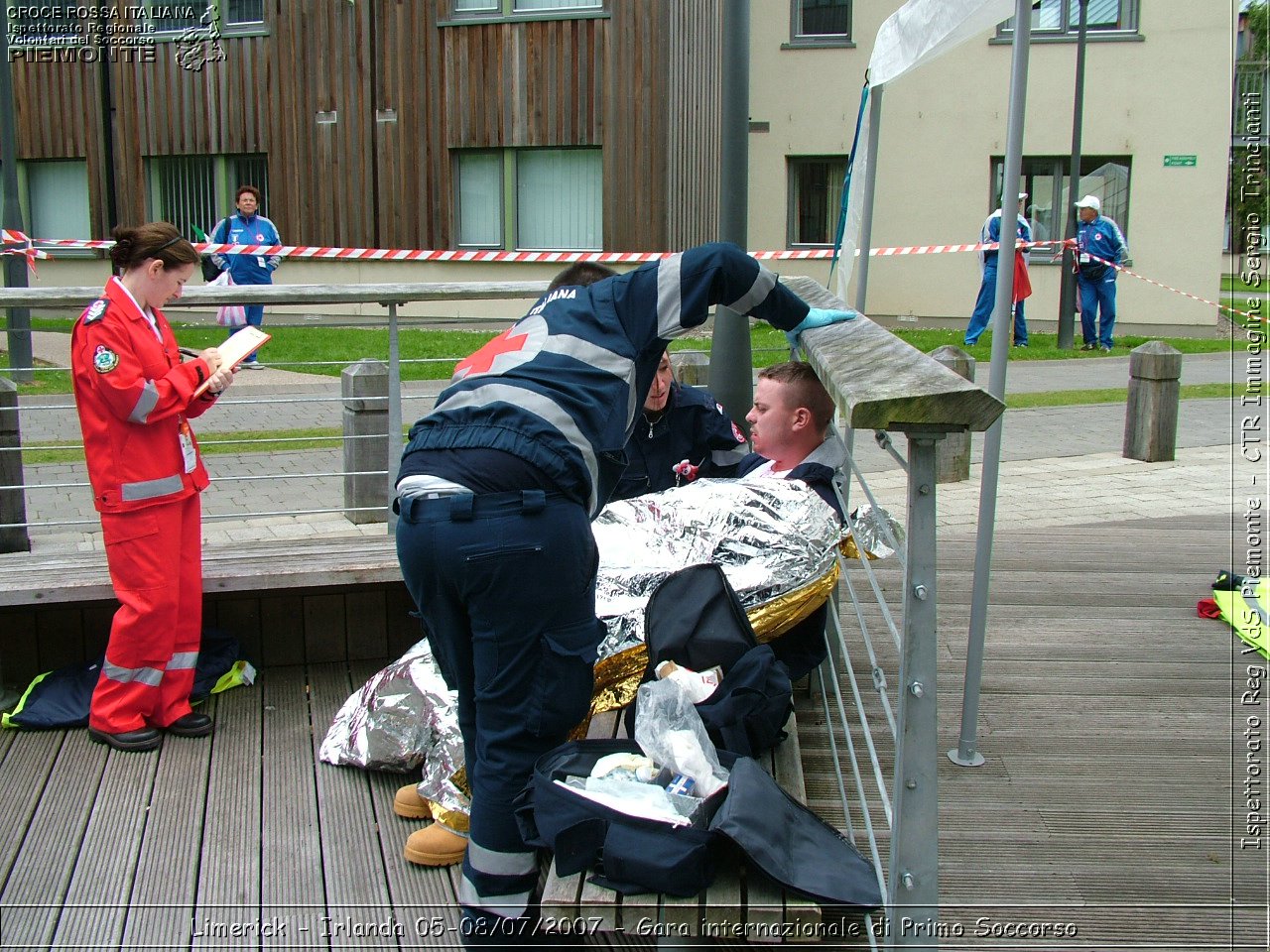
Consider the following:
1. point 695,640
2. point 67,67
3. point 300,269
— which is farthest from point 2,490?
point 67,67

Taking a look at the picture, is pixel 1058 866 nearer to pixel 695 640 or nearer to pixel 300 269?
pixel 695 640

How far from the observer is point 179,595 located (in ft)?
14.6

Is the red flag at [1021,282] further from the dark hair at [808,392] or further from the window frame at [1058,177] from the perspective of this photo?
the dark hair at [808,392]

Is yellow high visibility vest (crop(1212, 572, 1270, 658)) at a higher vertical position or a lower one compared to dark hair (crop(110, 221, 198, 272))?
lower

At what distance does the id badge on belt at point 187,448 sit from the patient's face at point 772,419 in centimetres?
197

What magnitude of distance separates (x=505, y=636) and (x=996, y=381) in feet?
5.37

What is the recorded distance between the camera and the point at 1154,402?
8930 millimetres

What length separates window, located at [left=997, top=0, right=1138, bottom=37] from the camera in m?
18.2

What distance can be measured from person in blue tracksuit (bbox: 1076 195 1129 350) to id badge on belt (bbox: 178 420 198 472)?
1332cm

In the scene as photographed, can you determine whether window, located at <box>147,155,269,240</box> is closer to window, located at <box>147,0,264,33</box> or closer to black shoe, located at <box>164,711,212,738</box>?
window, located at <box>147,0,264,33</box>

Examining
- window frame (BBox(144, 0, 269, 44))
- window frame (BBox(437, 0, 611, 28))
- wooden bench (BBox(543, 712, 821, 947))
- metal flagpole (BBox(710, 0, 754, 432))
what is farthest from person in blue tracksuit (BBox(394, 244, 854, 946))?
window frame (BBox(144, 0, 269, 44))

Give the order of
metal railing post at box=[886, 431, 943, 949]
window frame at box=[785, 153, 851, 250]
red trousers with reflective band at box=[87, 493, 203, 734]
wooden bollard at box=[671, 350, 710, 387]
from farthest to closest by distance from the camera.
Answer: window frame at box=[785, 153, 851, 250], wooden bollard at box=[671, 350, 710, 387], red trousers with reflective band at box=[87, 493, 203, 734], metal railing post at box=[886, 431, 943, 949]

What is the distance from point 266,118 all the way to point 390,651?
15.4 meters

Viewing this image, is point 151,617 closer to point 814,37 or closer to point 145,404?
point 145,404
